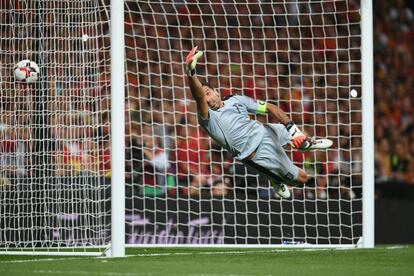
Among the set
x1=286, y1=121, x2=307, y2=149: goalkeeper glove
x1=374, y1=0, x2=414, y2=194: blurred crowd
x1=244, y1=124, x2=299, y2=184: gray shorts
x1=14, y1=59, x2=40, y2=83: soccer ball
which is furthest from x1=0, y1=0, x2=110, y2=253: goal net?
x1=374, y1=0, x2=414, y2=194: blurred crowd

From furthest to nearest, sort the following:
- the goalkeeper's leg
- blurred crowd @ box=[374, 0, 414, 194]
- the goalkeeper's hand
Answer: blurred crowd @ box=[374, 0, 414, 194] < the goalkeeper's leg < the goalkeeper's hand

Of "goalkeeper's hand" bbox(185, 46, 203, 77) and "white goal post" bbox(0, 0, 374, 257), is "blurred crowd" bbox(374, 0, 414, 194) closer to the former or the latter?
"white goal post" bbox(0, 0, 374, 257)

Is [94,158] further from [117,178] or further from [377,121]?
[377,121]

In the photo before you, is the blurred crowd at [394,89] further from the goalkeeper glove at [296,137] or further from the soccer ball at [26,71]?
the soccer ball at [26,71]

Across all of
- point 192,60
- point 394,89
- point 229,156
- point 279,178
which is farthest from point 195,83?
point 394,89

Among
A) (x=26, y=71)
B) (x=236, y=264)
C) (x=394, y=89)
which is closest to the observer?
(x=236, y=264)

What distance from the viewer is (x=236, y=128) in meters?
11.8

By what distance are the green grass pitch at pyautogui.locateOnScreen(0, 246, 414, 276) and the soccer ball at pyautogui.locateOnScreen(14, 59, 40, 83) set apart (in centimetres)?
210

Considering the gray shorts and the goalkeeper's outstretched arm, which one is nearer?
the goalkeeper's outstretched arm

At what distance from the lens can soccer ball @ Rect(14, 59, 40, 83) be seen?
497 inches

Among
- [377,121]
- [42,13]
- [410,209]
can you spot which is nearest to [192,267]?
[42,13]

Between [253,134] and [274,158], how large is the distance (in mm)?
349

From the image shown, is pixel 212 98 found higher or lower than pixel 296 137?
higher

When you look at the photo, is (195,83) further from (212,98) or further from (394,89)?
(394,89)
